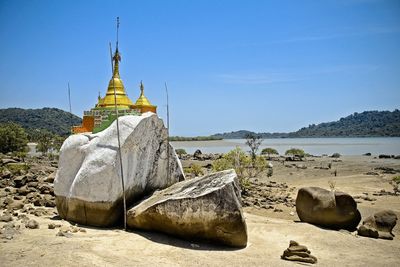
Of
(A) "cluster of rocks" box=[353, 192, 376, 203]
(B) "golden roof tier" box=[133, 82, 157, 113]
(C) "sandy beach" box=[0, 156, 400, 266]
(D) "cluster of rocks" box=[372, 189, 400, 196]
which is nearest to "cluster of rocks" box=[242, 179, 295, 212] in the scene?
(A) "cluster of rocks" box=[353, 192, 376, 203]

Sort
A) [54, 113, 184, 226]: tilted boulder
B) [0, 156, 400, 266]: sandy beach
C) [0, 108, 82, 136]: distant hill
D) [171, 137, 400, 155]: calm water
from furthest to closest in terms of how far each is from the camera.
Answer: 1. [0, 108, 82, 136]: distant hill
2. [171, 137, 400, 155]: calm water
3. [54, 113, 184, 226]: tilted boulder
4. [0, 156, 400, 266]: sandy beach

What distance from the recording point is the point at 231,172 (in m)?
12.8

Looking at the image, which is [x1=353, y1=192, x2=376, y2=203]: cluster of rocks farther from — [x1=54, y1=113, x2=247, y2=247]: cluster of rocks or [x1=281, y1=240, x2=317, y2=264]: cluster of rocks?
[x1=54, y1=113, x2=247, y2=247]: cluster of rocks

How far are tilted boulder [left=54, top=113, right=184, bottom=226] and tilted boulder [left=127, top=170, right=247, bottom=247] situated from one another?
1263 millimetres

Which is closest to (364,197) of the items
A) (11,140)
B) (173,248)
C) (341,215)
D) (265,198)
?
(265,198)

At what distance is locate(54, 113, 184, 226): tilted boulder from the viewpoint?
12461 mm

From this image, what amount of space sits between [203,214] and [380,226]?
8374 millimetres

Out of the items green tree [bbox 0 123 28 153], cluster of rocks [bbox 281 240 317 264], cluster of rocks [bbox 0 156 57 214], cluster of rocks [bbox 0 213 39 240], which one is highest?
green tree [bbox 0 123 28 153]

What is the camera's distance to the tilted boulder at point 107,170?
12.5 metres

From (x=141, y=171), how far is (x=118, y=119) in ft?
7.27

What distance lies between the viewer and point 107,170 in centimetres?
1251

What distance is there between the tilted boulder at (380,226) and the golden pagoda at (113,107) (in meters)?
10.8

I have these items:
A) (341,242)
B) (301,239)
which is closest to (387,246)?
(341,242)

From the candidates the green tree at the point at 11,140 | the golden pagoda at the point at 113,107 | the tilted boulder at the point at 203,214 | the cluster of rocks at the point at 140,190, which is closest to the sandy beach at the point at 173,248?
the tilted boulder at the point at 203,214
